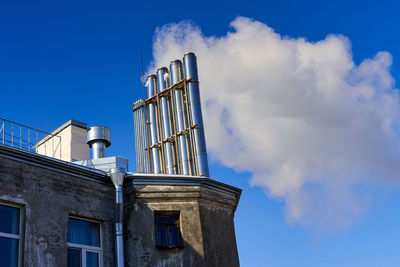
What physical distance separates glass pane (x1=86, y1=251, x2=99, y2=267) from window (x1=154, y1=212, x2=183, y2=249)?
1.54 meters

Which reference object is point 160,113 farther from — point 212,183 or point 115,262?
point 115,262

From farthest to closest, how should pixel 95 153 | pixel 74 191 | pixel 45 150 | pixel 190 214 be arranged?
pixel 45 150, pixel 95 153, pixel 190 214, pixel 74 191

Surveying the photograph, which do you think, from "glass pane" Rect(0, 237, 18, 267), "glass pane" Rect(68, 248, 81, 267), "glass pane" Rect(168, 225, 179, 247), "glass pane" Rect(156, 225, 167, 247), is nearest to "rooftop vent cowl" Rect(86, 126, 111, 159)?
"glass pane" Rect(156, 225, 167, 247)

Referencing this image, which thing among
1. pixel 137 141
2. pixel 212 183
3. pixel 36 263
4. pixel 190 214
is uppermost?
pixel 137 141

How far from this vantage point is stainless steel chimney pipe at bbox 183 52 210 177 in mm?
17750

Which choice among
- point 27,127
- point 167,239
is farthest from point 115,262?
point 27,127

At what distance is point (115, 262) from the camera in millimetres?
12031

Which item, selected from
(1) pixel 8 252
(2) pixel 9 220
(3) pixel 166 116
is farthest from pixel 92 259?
(3) pixel 166 116

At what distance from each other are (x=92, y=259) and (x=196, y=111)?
26.6 ft

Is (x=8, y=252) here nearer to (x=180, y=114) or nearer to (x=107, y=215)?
(x=107, y=215)

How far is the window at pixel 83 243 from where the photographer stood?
A: 455 inches

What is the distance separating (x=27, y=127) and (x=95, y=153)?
3041 millimetres

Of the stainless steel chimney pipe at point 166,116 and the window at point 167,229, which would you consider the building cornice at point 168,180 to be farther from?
the stainless steel chimney pipe at point 166,116

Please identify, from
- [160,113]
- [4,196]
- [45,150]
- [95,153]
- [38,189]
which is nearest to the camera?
[4,196]
